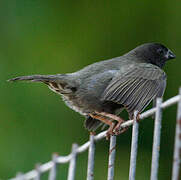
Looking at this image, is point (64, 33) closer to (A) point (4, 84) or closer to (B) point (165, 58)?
(A) point (4, 84)

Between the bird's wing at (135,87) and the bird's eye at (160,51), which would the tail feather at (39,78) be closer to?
the bird's wing at (135,87)

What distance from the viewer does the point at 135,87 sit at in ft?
12.5

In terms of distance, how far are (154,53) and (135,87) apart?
1316 millimetres

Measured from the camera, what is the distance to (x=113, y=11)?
6.95 m

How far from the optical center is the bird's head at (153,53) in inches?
196

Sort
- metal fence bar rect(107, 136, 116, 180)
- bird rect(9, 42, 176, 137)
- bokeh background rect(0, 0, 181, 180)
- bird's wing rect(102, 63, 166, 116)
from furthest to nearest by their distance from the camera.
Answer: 1. bokeh background rect(0, 0, 181, 180)
2. bird rect(9, 42, 176, 137)
3. bird's wing rect(102, 63, 166, 116)
4. metal fence bar rect(107, 136, 116, 180)

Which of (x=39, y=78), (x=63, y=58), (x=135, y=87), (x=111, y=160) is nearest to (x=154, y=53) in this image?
(x=135, y=87)

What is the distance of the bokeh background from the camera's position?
611 cm

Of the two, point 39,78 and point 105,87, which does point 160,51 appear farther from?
point 39,78

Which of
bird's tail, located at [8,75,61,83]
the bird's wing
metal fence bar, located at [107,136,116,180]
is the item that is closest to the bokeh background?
the bird's wing

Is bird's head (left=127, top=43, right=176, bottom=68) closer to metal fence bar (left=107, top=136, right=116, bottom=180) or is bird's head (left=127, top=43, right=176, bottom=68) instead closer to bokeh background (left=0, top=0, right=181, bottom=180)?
bokeh background (left=0, top=0, right=181, bottom=180)

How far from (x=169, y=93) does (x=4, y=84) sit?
2.22 metres

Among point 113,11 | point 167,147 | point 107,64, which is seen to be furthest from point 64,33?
point 107,64

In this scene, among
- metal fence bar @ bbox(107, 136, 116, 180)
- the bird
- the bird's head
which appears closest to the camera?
metal fence bar @ bbox(107, 136, 116, 180)
